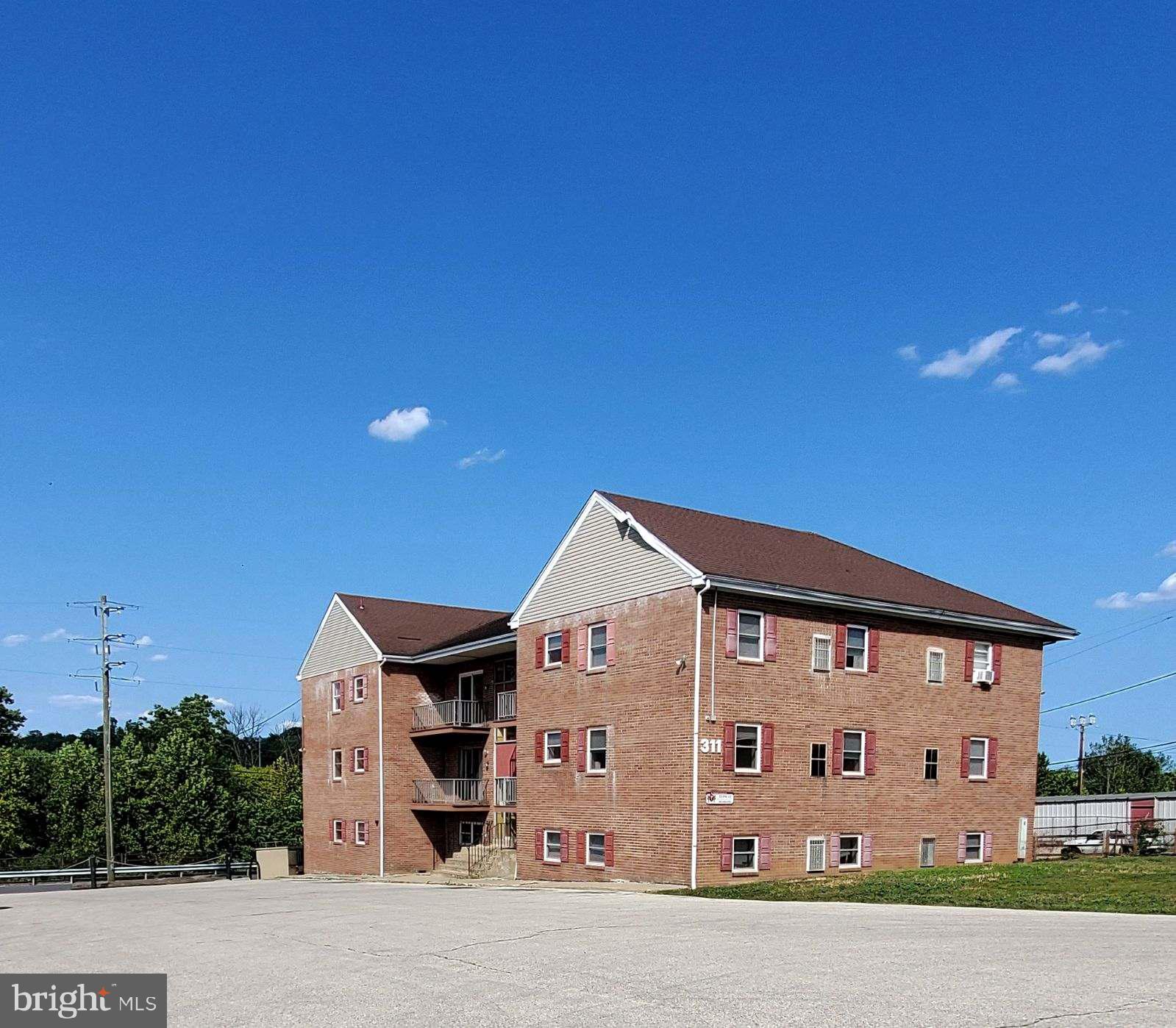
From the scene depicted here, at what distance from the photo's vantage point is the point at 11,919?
88.6 ft

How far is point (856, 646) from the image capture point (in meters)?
34.9

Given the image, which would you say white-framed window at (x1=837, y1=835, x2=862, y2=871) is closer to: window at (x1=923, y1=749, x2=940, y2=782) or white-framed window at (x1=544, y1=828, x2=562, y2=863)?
window at (x1=923, y1=749, x2=940, y2=782)

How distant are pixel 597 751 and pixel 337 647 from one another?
20.4 m

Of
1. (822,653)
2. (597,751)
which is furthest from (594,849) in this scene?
(822,653)

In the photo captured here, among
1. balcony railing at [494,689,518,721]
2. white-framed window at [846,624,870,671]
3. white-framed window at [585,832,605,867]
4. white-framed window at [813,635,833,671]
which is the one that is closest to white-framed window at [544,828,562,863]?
white-framed window at [585,832,605,867]

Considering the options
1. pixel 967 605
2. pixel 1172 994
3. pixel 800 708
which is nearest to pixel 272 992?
pixel 1172 994

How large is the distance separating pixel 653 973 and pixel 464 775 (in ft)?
119

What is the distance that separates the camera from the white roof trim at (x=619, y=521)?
32.2 m

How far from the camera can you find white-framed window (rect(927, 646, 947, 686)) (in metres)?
36.4

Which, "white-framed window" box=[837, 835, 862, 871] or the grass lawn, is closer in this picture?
the grass lawn

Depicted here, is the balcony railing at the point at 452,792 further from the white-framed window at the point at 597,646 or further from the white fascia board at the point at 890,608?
the white fascia board at the point at 890,608

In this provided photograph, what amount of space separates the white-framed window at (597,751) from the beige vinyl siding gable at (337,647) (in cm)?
1543

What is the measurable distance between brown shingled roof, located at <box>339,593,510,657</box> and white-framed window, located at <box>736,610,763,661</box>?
14.2m

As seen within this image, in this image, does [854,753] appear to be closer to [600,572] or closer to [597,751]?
[597,751]
